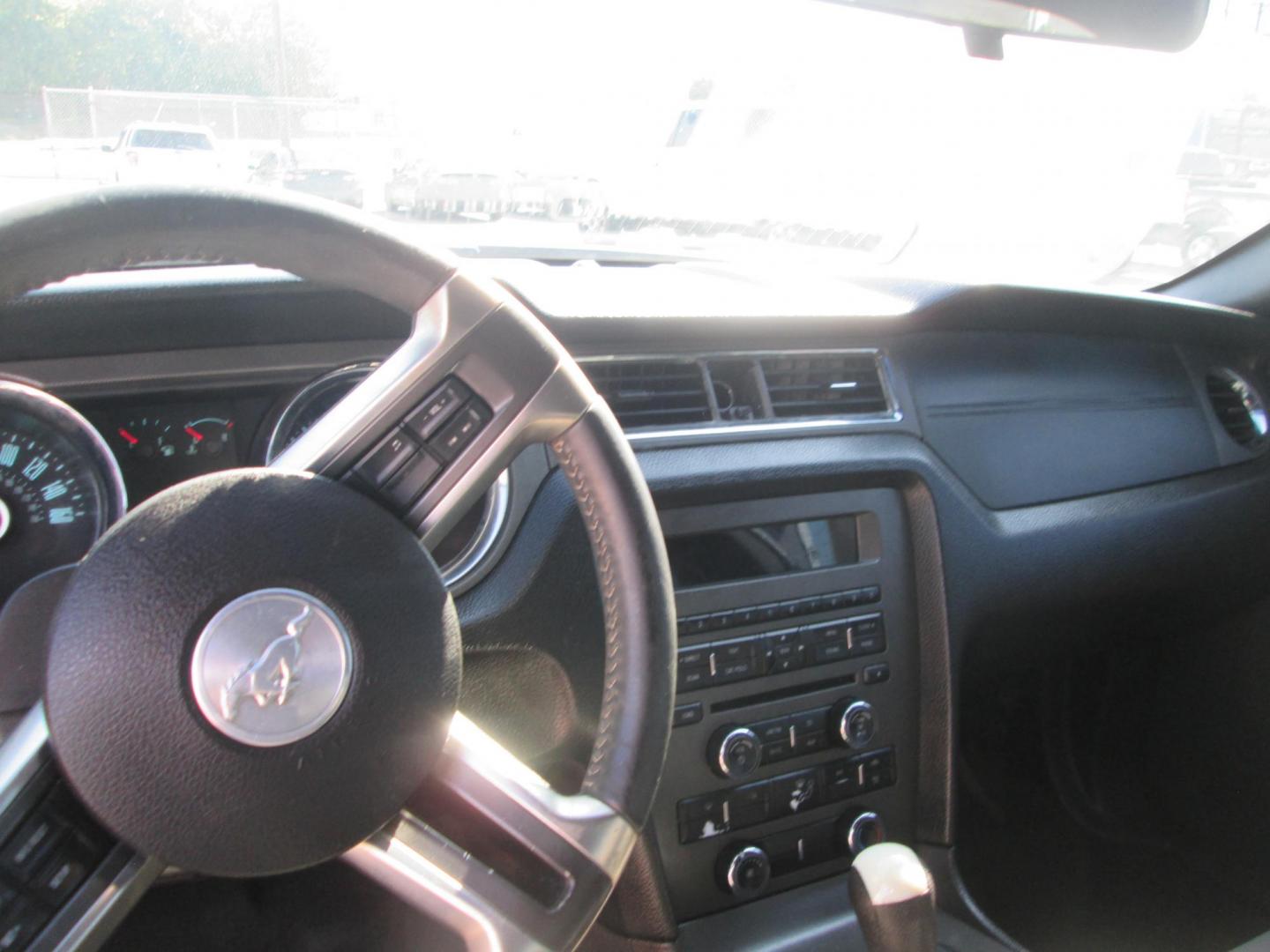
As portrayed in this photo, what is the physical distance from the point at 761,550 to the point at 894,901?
60 cm

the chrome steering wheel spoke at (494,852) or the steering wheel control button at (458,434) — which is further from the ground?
the steering wheel control button at (458,434)

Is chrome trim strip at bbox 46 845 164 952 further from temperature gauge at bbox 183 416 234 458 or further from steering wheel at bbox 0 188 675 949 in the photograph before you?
temperature gauge at bbox 183 416 234 458

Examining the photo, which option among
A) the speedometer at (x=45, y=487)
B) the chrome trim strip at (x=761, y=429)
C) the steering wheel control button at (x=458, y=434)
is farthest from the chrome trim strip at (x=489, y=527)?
the steering wheel control button at (x=458, y=434)

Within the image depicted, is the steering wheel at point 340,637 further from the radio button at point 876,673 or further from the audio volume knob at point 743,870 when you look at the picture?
the radio button at point 876,673

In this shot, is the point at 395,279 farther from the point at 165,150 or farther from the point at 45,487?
the point at 165,150

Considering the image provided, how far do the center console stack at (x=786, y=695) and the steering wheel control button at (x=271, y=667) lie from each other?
0.92m

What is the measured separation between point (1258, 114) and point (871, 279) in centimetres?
95

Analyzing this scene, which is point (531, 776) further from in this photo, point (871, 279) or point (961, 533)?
point (871, 279)

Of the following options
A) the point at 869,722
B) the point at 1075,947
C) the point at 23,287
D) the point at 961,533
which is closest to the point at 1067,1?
the point at 961,533

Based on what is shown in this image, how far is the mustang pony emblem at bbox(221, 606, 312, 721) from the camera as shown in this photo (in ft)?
2.99

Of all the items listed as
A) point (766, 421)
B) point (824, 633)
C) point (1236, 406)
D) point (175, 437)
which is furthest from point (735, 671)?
point (1236, 406)

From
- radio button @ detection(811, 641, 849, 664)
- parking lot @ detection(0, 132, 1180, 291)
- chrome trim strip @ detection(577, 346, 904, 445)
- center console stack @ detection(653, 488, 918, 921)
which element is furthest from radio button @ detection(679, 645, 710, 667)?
parking lot @ detection(0, 132, 1180, 291)

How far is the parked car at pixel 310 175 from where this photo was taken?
5.84ft

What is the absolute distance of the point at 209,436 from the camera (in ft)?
5.01
